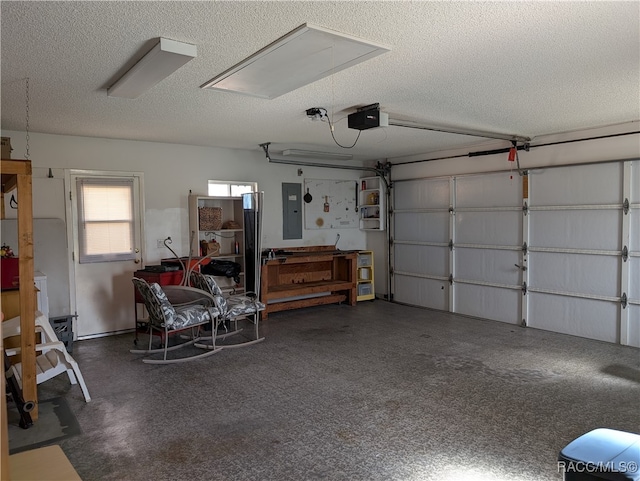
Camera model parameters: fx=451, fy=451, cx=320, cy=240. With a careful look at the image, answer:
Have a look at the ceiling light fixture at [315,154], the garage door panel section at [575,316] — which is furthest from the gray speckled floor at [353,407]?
the ceiling light fixture at [315,154]

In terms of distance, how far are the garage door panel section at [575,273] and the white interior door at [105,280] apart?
209 inches

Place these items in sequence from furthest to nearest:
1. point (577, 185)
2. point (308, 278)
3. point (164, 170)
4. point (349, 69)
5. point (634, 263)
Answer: point (308, 278)
point (164, 170)
point (577, 185)
point (634, 263)
point (349, 69)

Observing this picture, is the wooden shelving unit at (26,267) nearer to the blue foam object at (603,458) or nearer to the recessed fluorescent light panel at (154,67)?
the recessed fluorescent light panel at (154,67)

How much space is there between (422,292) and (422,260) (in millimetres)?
539

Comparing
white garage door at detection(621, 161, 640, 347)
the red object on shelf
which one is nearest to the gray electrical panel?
the red object on shelf

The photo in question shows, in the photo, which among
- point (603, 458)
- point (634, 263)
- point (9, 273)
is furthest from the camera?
point (634, 263)

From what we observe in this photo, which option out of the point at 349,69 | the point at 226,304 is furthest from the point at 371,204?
the point at 349,69

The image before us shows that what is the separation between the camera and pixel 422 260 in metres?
7.54

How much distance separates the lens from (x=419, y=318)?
6.70 meters

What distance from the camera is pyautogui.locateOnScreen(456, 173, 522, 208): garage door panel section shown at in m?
6.23

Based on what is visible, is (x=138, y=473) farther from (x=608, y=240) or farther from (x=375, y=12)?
(x=608, y=240)

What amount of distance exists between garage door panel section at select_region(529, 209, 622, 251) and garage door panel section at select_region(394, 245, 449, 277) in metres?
1.49

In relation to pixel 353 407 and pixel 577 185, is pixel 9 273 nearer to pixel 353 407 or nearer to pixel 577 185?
pixel 353 407

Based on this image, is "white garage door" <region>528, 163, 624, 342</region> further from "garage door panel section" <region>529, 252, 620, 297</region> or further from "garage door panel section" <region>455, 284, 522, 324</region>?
"garage door panel section" <region>455, 284, 522, 324</region>
